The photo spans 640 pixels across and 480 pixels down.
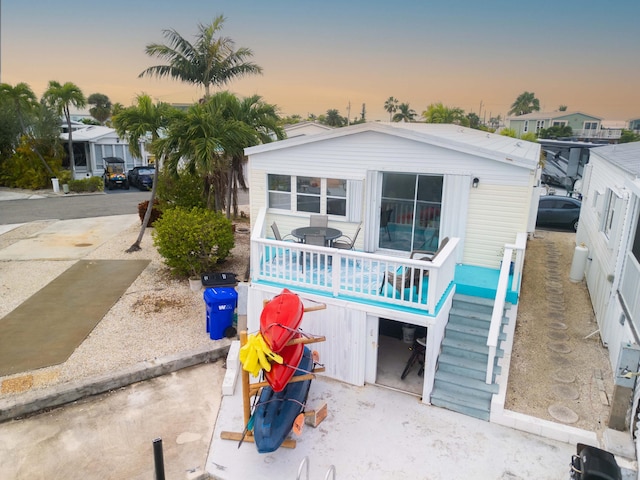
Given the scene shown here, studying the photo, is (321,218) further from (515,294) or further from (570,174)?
(570,174)

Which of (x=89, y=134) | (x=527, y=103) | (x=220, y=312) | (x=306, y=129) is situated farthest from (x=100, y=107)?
(x=527, y=103)

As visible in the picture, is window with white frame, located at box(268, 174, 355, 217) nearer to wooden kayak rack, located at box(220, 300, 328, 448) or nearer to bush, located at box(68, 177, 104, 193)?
wooden kayak rack, located at box(220, 300, 328, 448)

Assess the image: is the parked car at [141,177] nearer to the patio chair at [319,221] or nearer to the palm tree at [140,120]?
the palm tree at [140,120]

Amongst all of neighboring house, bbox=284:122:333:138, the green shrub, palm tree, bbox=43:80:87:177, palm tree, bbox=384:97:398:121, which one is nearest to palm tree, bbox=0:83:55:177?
palm tree, bbox=43:80:87:177

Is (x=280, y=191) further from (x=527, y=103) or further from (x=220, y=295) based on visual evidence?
(x=527, y=103)

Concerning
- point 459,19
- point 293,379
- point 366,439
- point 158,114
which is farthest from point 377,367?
point 459,19
